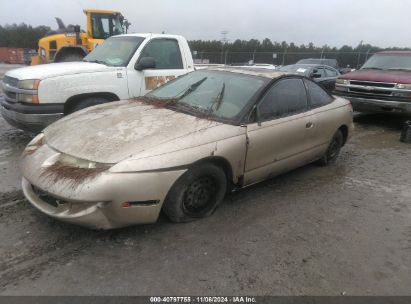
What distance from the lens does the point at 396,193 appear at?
16.1 ft

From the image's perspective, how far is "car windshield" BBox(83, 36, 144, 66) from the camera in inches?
253

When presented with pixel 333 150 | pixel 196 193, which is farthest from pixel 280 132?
pixel 333 150

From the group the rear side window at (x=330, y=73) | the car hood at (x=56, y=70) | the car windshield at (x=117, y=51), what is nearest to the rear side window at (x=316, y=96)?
the car windshield at (x=117, y=51)

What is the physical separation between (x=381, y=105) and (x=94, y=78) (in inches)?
252

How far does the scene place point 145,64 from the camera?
6227 mm

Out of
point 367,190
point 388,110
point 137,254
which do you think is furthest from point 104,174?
point 388,110

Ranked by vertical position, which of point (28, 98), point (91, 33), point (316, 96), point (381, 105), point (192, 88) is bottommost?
point (381, 105)

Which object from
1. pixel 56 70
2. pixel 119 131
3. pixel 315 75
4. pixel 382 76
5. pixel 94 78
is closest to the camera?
pixel 119 131

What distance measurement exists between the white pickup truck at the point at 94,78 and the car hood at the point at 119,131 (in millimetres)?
1451

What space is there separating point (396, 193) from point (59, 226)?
4.10 metres

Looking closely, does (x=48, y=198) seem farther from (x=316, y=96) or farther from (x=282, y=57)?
(x=282, y=57)

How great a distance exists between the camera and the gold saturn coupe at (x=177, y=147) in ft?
10.2

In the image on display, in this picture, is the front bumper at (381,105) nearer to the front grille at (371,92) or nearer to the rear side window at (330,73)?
the front grille at (371,92)

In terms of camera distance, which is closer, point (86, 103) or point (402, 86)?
point (86, 103)
